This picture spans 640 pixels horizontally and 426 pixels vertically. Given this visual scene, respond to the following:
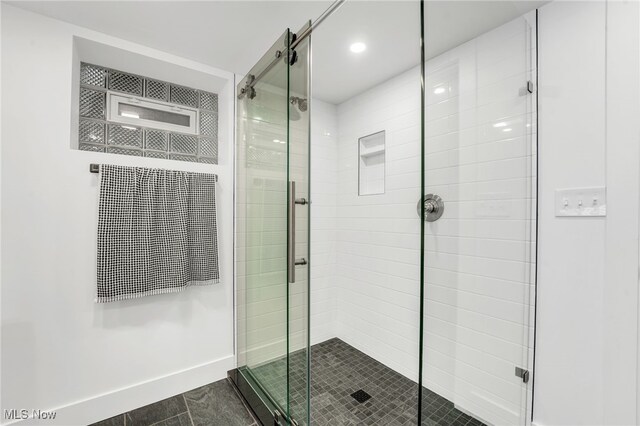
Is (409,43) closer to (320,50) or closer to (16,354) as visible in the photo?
(320,50)

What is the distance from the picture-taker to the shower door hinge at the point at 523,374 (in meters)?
1.37

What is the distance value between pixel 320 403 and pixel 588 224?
1.81m

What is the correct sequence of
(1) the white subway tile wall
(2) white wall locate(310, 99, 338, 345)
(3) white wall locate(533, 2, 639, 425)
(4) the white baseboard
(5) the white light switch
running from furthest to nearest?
1. (2) white wall locate(310, 99, 338, 345)
2. (4) the white baseboard
3. (1) the white subway tile wall
4. (5) the white light switch
5. (3) white wall locate(533, 2, 639, 425)

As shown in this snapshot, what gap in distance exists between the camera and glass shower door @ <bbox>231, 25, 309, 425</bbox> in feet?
4.36

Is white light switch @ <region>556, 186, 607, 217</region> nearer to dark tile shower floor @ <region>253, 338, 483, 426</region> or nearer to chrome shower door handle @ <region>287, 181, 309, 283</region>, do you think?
dark tile shower floor @ <region>253, 338, 483, 426</region>

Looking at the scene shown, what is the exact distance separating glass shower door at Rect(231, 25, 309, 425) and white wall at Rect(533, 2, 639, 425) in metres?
1.17

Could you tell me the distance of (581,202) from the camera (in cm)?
118

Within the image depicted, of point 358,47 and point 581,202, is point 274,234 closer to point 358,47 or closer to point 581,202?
point 358,47

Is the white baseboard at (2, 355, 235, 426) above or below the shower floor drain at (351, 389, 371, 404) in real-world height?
above

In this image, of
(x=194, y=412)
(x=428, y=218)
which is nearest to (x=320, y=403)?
(x=194, y=412)

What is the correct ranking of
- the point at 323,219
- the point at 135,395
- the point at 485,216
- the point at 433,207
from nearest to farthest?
1. the point at 433,207
2. the point at 485,216
3. the point at 135,395
4. the point at 323,219

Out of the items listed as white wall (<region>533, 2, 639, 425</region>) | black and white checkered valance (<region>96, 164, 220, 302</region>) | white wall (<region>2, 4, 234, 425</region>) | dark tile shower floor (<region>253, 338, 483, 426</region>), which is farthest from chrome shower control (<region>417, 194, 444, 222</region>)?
white wall (<region>2, 4, 234, 425</region>)

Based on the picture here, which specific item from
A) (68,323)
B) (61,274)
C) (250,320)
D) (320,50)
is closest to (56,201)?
(61,274)

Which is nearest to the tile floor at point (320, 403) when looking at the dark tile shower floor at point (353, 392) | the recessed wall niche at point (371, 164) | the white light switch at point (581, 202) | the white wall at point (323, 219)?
the dark tile shower floor at point (353, 392)
